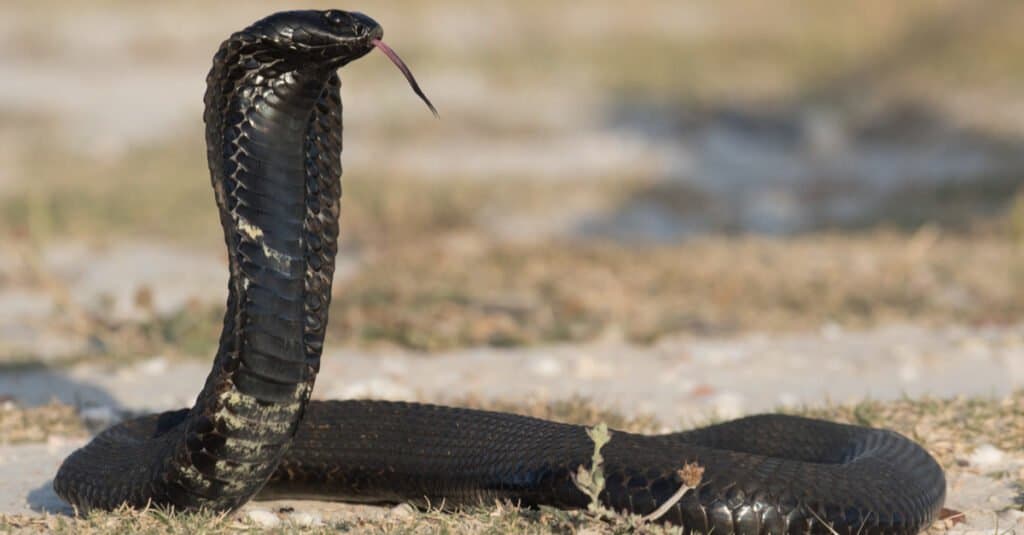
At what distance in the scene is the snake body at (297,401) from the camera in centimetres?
347

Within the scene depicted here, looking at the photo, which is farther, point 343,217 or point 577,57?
point 577,57

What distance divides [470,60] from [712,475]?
52.1 ft

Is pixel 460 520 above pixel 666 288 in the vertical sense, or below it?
below

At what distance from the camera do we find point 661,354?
22.0 ft

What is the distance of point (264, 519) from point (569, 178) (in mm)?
10435

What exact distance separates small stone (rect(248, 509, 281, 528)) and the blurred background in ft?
5.57

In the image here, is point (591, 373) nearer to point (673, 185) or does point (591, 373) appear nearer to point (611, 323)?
point (611, 323)

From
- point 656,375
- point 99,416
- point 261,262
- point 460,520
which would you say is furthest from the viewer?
point 656,375

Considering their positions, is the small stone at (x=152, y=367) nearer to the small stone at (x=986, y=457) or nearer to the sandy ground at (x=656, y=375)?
the sandy ground at (x=656, y=375)

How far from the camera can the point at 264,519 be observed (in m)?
3.89

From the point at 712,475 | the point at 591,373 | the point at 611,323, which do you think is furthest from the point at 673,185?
the point at 712,475

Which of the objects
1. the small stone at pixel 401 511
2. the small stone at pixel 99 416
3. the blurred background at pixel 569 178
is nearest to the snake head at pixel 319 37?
the small stone at pixel 401 511

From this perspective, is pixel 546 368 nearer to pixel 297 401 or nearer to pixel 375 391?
pixel 375 391

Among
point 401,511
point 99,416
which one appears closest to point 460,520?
point 401,511
